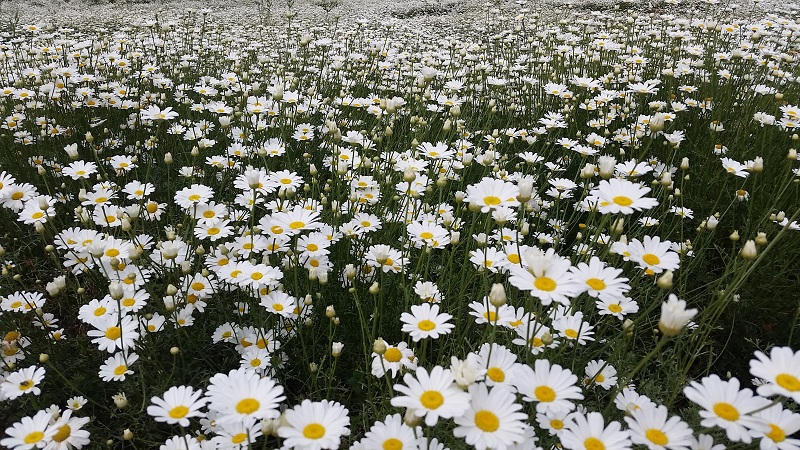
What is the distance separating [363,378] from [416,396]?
94cm

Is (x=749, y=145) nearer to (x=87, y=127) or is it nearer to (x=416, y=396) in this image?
(x=416, y=396)

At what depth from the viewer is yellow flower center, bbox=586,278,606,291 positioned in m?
1.48

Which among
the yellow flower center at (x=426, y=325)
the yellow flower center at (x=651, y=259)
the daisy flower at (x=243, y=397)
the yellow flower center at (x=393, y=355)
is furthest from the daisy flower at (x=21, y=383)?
the yellow flower center at (x=651, y=259)

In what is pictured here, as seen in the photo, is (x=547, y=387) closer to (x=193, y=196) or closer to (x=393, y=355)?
(x=393, y=355)

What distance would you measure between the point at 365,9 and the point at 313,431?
14.2 m

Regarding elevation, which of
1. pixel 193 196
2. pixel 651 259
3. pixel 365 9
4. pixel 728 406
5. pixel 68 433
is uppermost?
pixel 365 9

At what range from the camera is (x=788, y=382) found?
1177mm

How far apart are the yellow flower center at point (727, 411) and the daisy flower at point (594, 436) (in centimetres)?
21

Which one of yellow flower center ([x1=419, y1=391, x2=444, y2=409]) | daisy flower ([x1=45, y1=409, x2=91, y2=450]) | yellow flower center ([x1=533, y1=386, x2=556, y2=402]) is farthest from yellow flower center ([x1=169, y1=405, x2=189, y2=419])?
yellow flower center ([x1=533, y1=386, x2=556, y2=402])

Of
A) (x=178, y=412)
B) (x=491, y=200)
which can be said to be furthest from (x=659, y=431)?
(x=178, y=412)

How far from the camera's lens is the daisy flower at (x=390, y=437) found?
1.22 m

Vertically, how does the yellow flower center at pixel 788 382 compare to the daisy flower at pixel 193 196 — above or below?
below

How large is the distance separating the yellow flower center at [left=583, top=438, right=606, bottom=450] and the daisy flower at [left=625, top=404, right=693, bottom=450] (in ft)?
0.25

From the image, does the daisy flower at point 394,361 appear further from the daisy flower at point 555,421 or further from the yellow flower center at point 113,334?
the yellow flower center at point 113,334
